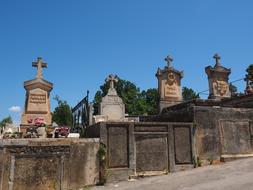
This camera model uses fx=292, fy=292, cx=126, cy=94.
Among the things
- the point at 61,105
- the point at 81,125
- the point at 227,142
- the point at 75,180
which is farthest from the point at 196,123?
the point at 61,105

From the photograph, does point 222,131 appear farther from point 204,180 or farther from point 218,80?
point 218,80

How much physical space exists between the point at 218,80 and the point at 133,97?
26.3 m

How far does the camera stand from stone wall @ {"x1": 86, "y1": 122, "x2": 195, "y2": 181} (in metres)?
7.13

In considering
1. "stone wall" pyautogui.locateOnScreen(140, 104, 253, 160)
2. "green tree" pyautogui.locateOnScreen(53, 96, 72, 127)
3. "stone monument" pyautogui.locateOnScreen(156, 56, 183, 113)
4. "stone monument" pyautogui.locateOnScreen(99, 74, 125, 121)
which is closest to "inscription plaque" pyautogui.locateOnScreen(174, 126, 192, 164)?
"stone wall" pyautogui.locateOnScreen(140, 104, 253, 160)

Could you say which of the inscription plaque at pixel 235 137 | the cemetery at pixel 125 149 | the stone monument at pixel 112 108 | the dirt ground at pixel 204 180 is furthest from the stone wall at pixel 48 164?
the stone monument at pixel 112 108

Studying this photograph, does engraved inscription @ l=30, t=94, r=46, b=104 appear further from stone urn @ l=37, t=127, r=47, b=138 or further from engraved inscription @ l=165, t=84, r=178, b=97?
engraved inscription @ l=165, t=84, r=178, b=97

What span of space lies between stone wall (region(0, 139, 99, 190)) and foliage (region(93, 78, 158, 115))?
33414 mm

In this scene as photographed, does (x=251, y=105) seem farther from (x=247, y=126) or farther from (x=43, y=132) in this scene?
(x=43, y=132)

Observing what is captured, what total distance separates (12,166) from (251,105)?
872 cm

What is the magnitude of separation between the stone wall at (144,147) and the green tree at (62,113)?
2409 cm

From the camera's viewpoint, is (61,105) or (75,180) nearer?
(75,180)

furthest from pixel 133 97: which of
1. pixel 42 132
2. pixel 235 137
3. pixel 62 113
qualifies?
pixel 235 137

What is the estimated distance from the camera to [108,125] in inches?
286

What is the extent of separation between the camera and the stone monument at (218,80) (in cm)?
1722
